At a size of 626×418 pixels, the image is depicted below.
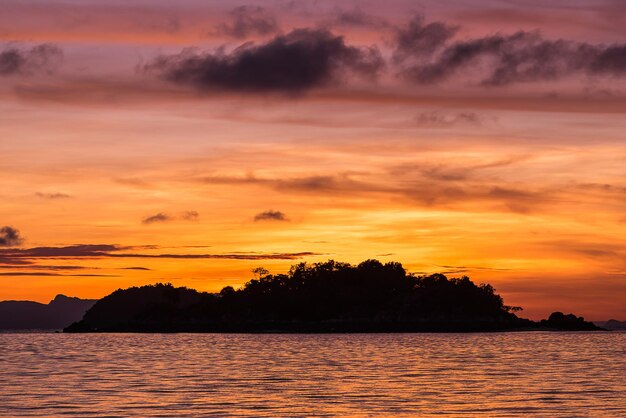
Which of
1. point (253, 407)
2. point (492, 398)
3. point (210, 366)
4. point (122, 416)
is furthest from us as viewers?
point (210, 366)

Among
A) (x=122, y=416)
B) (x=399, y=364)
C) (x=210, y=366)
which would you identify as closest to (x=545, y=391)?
(x=122, y=416)

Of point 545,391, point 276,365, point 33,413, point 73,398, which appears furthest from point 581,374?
point 33,413

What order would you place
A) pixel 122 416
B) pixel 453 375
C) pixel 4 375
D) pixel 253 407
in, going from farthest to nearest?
pixel 4 375 → pixel 453 375 → pixel 253 407 → pixel 122 416

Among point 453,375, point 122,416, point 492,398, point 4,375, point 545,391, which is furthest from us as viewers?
point 4,375

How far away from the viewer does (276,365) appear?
337 ft

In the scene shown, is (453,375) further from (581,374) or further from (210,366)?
(210,366)

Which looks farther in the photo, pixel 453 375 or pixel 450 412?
pixel 453 375

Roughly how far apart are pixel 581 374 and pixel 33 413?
4785 cm

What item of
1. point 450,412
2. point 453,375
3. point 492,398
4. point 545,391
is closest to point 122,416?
point 450,412

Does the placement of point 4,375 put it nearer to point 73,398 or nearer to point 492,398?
point 73,398

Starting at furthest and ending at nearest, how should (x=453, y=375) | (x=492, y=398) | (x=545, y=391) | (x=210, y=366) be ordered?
(x=210, y=366) < (x=453, y=375) < (x=545, y=391) < (x=492, y=398)

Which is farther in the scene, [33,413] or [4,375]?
[4,375]

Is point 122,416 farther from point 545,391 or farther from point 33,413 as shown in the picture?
point 545,391

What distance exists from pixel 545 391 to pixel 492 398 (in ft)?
22.8
